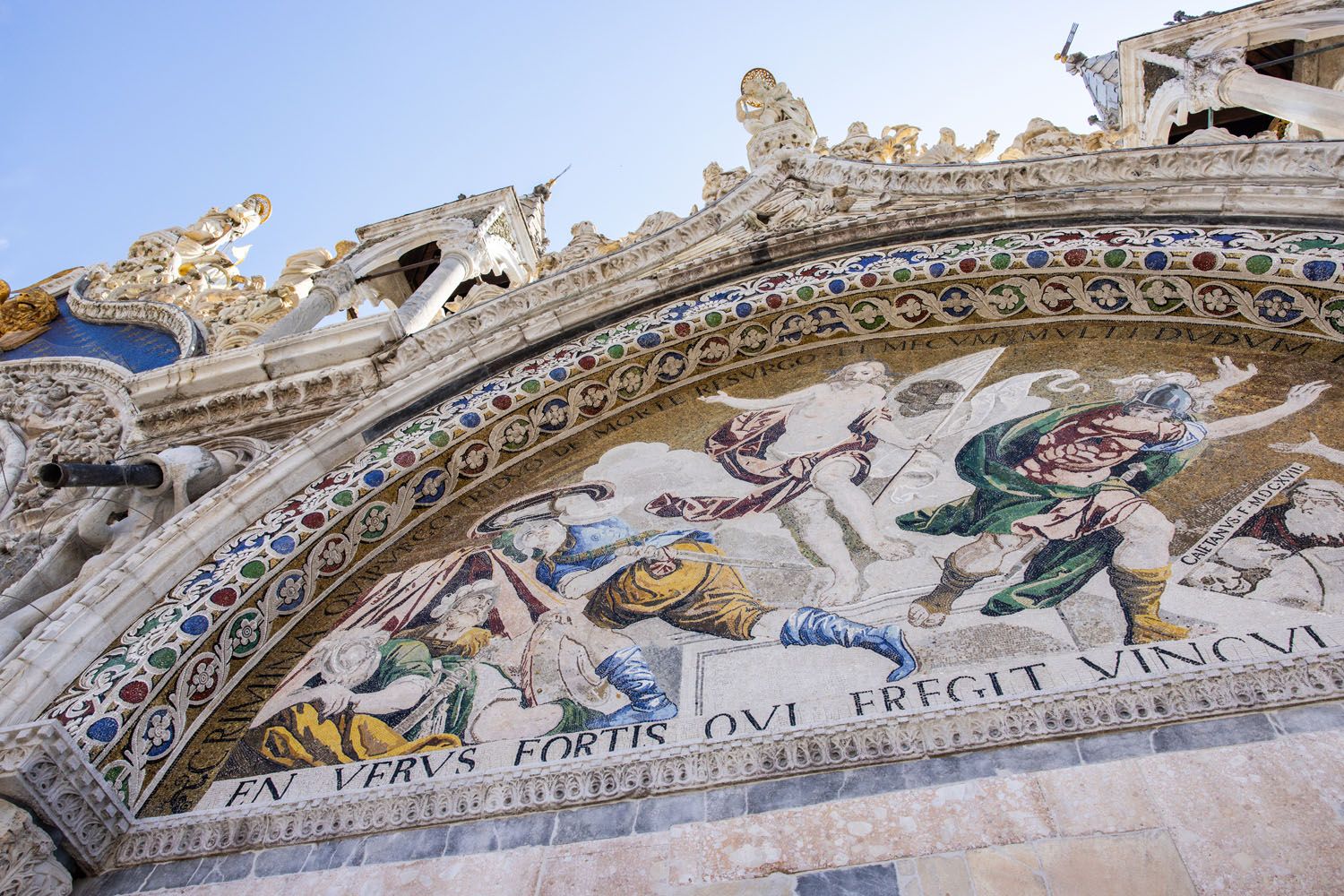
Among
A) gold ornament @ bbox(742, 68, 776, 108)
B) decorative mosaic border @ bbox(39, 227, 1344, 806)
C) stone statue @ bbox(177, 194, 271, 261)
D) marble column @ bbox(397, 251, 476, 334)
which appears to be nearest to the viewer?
decorative mosaic border @ bbox(39, 227, 1344, 806)

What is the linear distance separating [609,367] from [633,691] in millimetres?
2375

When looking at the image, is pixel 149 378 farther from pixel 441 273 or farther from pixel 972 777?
pixel 972 777

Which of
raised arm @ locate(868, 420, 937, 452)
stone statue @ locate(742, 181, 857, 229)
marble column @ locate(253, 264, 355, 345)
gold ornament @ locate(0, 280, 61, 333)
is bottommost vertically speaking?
raised arm @ locate(868, 420, 937, 452)

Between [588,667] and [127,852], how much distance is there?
1655 millimetres

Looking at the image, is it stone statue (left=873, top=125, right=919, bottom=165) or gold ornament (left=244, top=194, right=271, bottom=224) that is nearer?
stone statue (left=873, top=125, right=919, bottom=165)

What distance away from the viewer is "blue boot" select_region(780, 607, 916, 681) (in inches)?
136

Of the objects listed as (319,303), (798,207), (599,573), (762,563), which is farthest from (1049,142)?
(319,303)

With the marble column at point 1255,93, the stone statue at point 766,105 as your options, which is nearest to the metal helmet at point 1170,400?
the marble column at point 1255,93

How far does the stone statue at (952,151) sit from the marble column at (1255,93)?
1.62 meters

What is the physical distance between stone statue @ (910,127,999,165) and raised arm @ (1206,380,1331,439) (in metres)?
2.74

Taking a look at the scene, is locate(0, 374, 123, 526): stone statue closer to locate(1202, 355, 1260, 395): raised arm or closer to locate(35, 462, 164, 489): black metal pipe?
locate(35, 462, 164, 489): black metal pipe

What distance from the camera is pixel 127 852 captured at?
3.55m

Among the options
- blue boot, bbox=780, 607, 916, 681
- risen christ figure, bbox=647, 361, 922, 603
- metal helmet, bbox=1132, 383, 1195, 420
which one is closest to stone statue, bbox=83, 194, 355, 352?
risen christ figure, bbox=647, 361, 922, 603

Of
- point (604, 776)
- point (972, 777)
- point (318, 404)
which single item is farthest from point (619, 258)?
point (972, 777)
